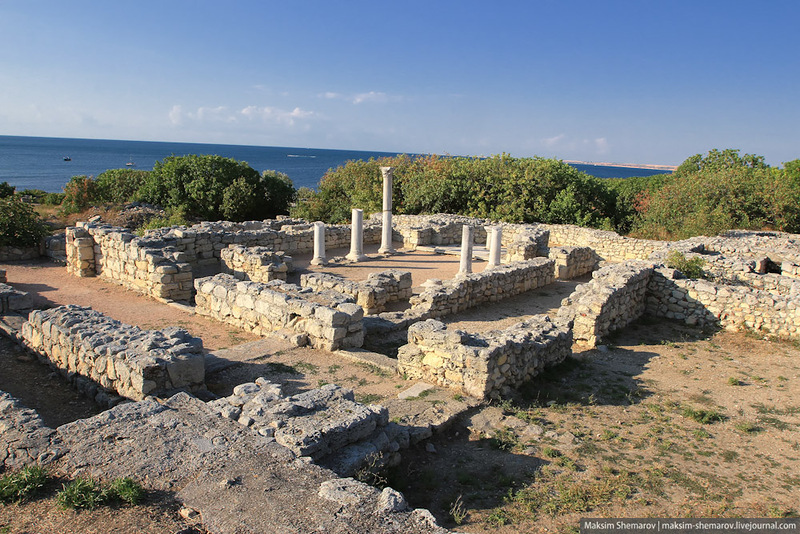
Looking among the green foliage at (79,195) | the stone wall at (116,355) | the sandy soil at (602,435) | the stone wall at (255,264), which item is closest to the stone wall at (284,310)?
the sandy soil at (602,435)

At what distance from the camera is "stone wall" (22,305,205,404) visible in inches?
276

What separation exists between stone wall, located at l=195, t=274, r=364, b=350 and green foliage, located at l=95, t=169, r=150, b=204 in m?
24.7

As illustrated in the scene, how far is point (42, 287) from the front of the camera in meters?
14.3

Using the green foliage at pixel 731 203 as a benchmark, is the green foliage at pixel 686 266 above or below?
below

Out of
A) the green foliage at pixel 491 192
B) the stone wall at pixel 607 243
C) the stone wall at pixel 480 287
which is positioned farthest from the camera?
the green foliage at pixel 491 192

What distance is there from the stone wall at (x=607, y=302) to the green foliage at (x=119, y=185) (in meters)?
29.8

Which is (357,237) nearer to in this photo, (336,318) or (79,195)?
(336,318)

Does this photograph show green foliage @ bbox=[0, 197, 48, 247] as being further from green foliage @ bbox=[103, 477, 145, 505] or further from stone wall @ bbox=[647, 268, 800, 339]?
stone wall @ bbox=[647, 268, 800, 339]

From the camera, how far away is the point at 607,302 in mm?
11195

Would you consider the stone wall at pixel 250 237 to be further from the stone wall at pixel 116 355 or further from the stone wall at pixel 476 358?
the stone wall at pixel 476 358

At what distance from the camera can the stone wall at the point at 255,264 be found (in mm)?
15289

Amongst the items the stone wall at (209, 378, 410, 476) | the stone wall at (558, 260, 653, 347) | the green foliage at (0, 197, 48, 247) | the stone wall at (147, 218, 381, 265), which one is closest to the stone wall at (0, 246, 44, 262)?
the green foliage at (0, 197, 48, 247)

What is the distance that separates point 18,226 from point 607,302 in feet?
60.8

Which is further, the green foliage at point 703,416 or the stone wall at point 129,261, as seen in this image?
the stone wall at point 129,261
